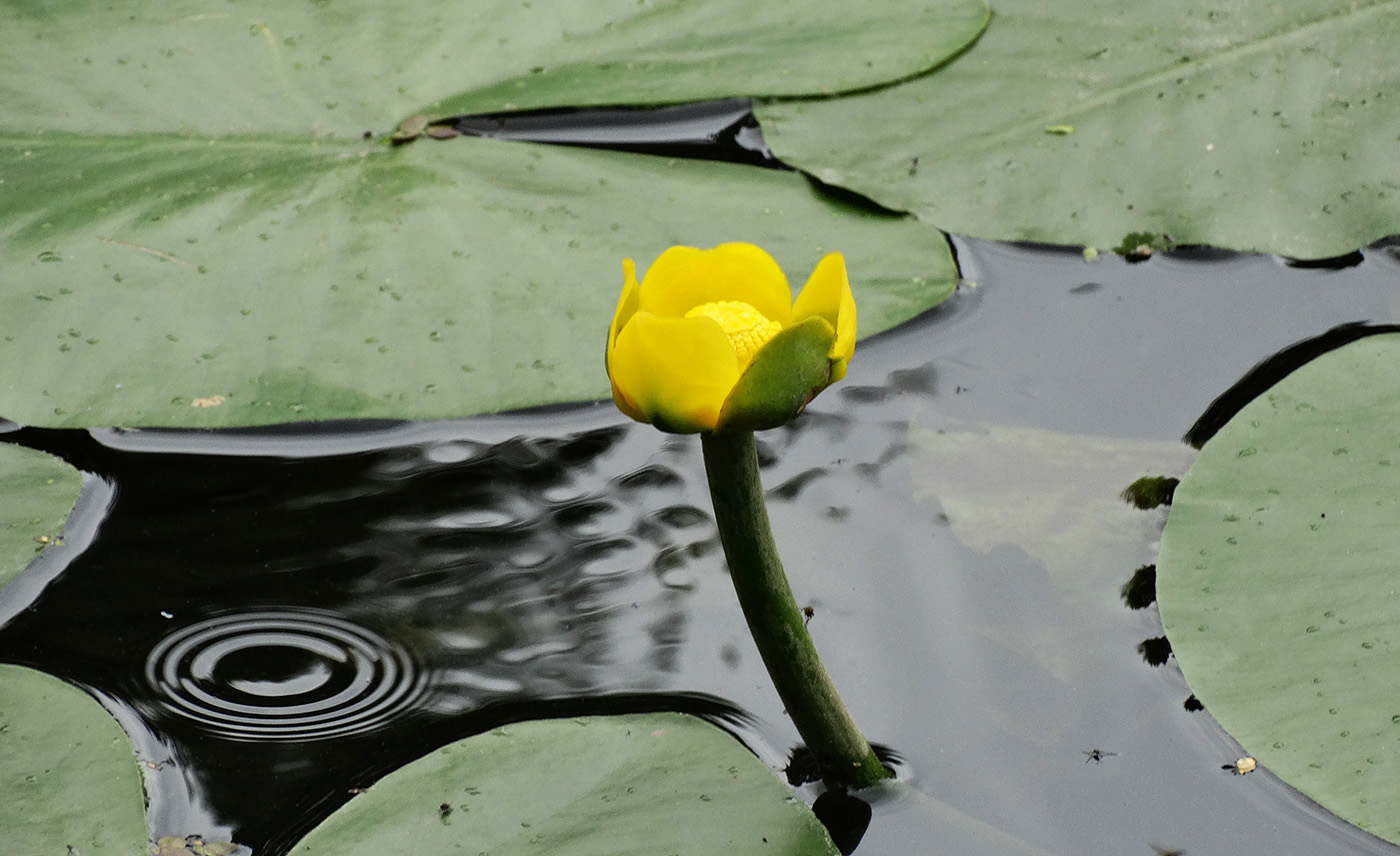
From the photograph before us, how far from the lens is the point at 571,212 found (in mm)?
1517

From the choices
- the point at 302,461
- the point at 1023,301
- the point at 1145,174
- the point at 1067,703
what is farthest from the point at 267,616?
the point at 1145,174

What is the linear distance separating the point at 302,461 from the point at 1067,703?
85 centimetres

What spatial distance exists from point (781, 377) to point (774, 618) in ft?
0.73

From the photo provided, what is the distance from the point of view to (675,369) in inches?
28.7

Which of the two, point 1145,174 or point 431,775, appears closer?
point 431,775

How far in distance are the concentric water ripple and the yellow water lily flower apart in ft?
1.55

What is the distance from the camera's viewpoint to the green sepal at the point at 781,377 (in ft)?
2.38

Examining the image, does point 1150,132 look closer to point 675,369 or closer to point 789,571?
point 789,571

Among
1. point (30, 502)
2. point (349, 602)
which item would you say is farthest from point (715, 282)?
point (30, 502)

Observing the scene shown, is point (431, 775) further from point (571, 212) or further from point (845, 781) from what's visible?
point (571, 212)

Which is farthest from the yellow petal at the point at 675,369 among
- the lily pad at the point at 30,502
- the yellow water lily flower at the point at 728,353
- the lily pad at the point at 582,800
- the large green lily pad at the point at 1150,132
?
the large green lily pad at the point at 1150,132

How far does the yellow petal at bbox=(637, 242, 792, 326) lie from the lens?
841mm

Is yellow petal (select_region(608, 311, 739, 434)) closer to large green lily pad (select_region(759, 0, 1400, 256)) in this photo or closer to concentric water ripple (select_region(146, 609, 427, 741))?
concentric water ripple (select_region(146, 609, 427, 741))

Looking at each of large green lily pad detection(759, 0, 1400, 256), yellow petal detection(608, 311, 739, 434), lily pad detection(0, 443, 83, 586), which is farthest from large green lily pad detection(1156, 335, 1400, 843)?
lily pad detection(0, 443, 83, 586)
